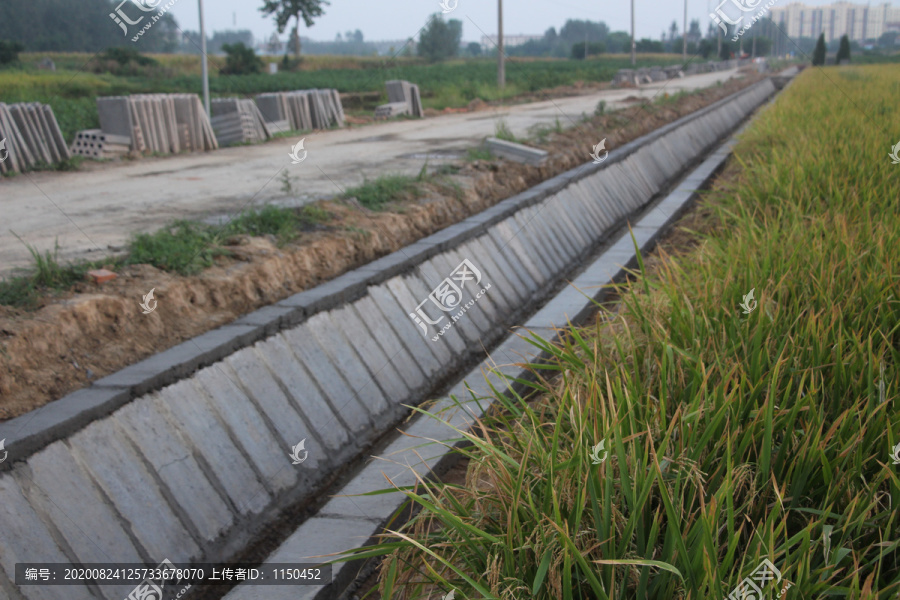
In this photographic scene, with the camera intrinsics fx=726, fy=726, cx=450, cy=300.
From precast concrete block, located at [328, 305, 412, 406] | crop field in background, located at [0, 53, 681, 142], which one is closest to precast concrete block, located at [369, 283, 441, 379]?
precast concrete block, located at [328, 305, 412, 406]

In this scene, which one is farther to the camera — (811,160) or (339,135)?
(339,135)

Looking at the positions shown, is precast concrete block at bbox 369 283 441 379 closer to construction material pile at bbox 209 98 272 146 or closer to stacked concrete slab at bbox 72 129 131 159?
stacked concrete slab at bbox 72 129 131 159

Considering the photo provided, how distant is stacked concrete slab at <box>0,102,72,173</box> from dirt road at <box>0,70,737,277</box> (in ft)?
1.14

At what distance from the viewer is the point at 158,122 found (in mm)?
10672

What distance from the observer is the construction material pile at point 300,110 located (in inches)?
531

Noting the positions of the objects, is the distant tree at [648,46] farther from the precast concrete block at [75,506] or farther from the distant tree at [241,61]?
the precast concrete block at [75,506]

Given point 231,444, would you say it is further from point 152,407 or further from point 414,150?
point 414,150

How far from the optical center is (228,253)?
456 cm

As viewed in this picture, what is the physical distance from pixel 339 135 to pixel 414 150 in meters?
3.07

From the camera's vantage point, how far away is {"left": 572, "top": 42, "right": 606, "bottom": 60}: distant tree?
6712 cm

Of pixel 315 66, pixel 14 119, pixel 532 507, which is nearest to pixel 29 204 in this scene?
pixel 14 119

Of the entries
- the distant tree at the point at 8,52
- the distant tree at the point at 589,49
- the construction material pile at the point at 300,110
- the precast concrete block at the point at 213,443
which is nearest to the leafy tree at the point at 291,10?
the construction material pile at the point at 300,110

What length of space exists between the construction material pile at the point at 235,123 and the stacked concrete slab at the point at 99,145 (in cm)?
198

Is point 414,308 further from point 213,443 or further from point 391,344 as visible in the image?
point 213,443
